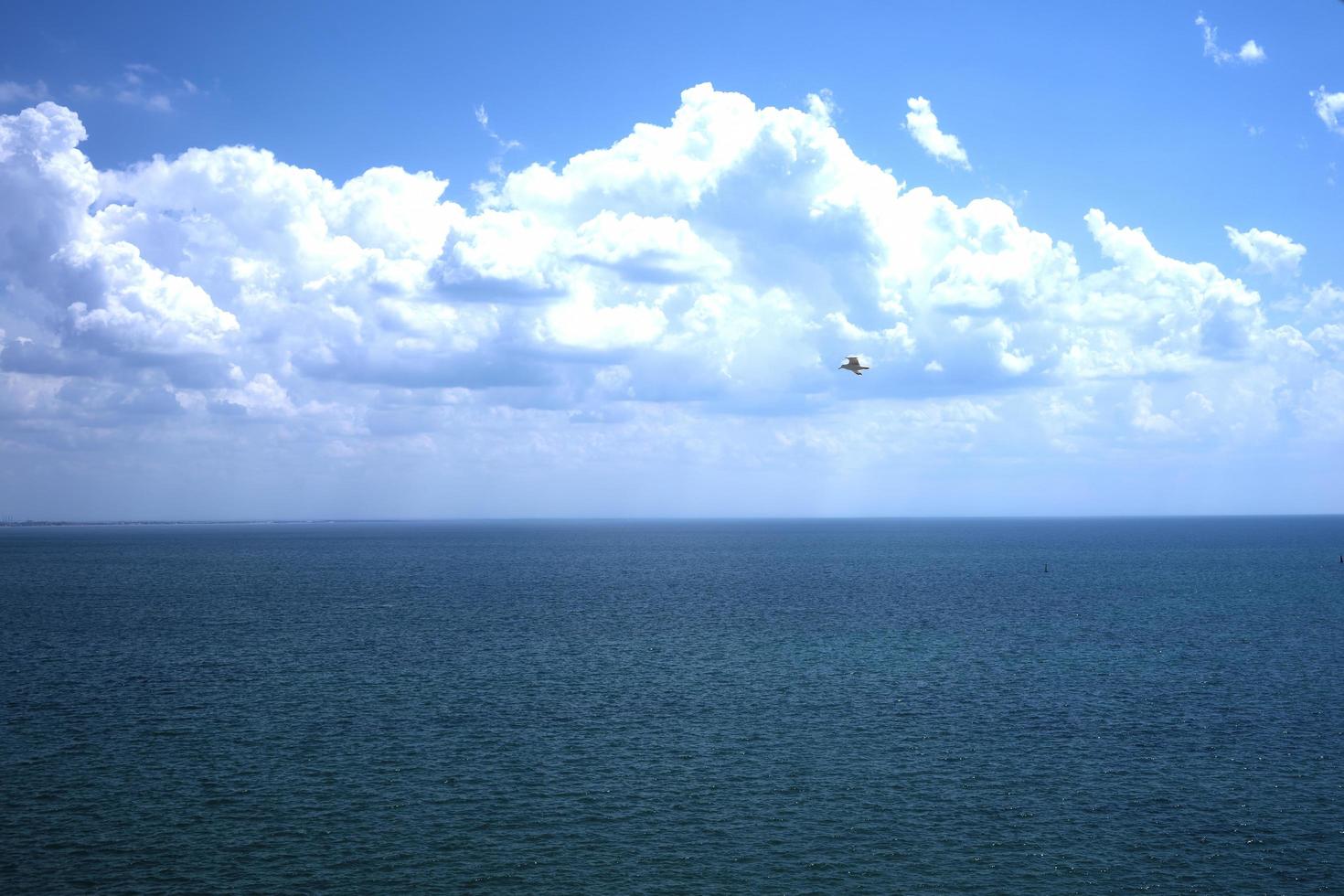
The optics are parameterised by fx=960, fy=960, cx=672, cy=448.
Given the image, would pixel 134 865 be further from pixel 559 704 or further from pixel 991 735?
pixel 991 735

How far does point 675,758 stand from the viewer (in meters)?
54.3

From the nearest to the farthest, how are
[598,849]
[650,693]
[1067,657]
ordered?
[598,849] < [650,693] < [1067,657]

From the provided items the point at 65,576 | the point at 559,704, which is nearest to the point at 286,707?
the point at 559,704

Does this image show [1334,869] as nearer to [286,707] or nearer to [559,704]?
[559,704]

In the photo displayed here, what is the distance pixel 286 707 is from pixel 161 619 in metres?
59.4

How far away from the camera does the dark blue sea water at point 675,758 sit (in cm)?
4025

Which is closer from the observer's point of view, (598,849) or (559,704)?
(598,849)

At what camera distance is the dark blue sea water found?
4025 centimetres

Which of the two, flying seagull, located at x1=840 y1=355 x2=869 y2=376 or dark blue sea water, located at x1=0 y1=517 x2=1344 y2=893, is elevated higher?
flying seagull, located at x1=840 y1=355 x2=869 y2=376

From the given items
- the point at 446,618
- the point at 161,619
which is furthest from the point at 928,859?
the point at 161,619

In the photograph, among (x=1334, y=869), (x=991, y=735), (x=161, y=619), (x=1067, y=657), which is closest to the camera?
(x=1334, y=869)

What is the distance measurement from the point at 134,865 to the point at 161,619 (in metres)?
84.6

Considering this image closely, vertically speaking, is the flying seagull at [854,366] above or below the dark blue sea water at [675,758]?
above

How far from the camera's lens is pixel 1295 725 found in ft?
199
